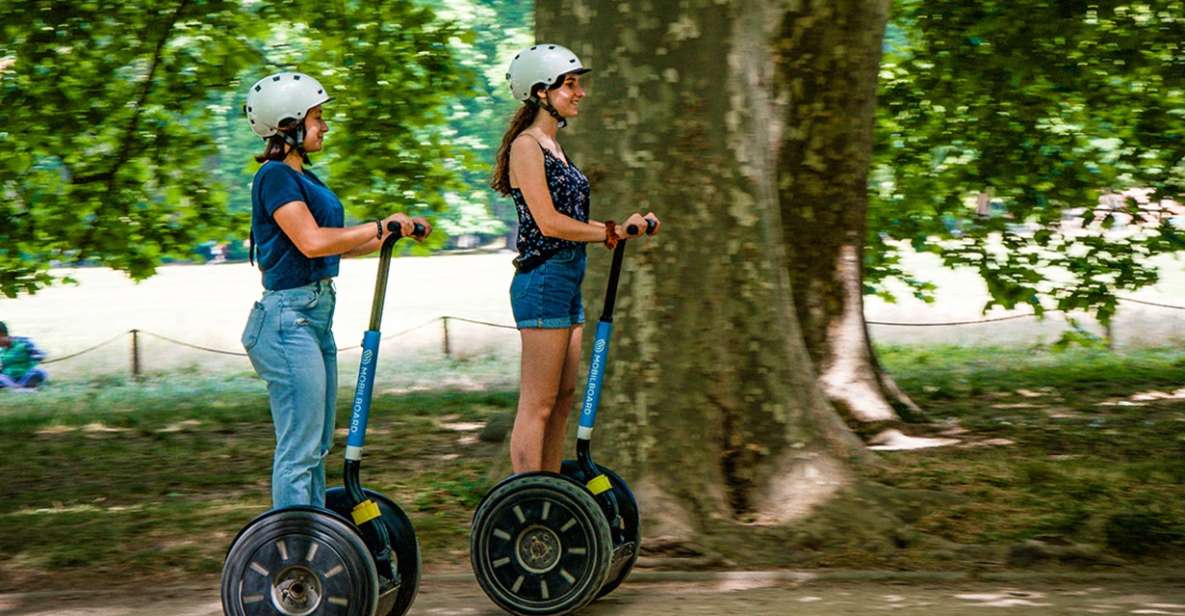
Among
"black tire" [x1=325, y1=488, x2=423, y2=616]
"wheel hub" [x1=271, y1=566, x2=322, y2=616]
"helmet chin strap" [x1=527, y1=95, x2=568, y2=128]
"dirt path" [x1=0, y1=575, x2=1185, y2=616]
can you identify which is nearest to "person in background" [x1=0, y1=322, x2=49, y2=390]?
"dirt path" [x1=0, y1=575, x2=1185, y2=616]

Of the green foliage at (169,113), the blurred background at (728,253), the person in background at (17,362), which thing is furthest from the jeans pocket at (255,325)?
the person in background at (17,362)

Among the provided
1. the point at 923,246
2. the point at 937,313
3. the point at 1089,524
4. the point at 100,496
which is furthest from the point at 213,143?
the point at 937,313

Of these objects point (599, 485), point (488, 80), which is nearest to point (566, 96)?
point (599, 485)

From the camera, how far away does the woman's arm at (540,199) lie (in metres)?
6.05

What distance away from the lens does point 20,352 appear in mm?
20391

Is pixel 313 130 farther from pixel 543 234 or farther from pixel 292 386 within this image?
pixel 543 234

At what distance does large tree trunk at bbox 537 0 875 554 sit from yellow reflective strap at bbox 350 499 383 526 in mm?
2307

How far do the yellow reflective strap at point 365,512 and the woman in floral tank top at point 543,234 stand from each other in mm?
852

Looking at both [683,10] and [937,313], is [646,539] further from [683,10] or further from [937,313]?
[937,313]

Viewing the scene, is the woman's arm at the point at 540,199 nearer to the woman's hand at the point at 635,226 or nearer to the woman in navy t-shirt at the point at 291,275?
the woman's hand at the point at 635,226

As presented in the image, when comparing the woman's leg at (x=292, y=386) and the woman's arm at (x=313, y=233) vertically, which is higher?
the woman's arm at (x=313, y=233)

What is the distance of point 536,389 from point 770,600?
51.2 inches

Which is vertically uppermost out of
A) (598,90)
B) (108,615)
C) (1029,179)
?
(598,90)

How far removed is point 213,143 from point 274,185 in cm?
943
